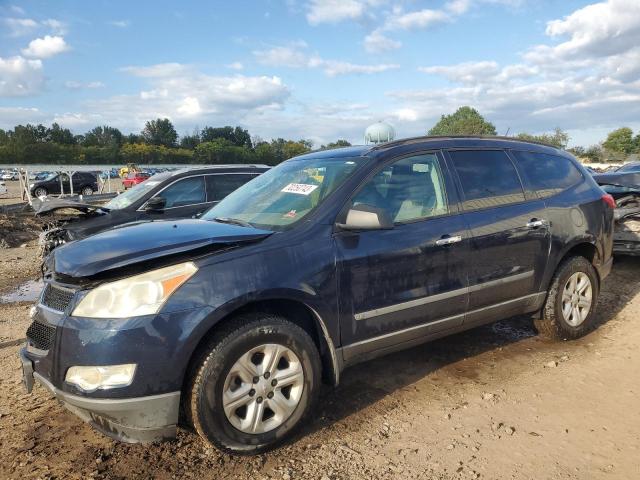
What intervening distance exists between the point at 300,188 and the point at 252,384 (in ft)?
4.89

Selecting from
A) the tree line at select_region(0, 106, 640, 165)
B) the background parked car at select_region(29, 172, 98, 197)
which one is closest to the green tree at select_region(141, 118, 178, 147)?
the tree line at select_region(0, 106, 640, 165)

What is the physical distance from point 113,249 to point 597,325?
4.77 metres

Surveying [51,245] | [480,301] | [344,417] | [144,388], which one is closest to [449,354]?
[480,301]

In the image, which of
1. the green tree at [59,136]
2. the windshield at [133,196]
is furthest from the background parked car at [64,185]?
the green tree at [59,136]

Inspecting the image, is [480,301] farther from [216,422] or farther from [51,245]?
[51,245]

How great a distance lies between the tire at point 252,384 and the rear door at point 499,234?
1.54 m

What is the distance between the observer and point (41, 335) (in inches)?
109

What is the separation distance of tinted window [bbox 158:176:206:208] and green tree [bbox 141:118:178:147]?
367ft

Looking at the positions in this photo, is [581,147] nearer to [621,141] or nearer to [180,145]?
[621,141]

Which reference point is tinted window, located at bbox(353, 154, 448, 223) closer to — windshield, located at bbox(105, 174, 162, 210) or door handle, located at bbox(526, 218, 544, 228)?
door handle, located at bbox(526, 218, 544, 228)

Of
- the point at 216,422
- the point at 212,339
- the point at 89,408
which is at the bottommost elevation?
the point at 216,422

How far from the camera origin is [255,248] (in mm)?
2889

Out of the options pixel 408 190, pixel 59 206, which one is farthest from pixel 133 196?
pixel 408 190

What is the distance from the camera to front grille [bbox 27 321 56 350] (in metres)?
2.67
